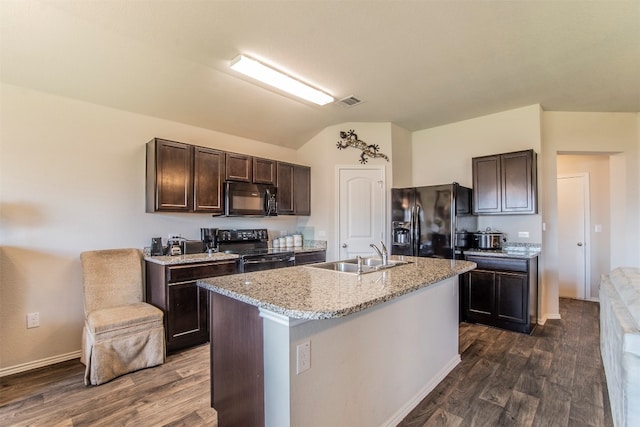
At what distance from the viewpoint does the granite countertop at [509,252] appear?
3732mm

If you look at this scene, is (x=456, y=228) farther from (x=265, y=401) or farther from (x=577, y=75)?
(x=265, y=401)

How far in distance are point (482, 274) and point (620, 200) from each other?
2.37 metres

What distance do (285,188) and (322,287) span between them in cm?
291

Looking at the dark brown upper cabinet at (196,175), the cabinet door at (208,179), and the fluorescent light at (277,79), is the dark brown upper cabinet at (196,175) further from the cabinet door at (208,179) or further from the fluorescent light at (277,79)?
the fluorescent light at (277,79)

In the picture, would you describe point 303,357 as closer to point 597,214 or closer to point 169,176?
point 169,176

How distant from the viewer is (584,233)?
16.7ft

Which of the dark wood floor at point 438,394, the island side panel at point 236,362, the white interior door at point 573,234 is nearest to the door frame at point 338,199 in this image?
the dark wood floor at point 438,394

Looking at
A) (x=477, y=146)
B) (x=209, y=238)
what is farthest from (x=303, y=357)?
(x=477, y=146)

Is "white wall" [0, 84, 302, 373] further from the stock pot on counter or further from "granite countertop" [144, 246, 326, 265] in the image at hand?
the stock pot on counter

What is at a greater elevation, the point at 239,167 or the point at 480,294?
the point at 239,167

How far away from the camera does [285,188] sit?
14.9 ft

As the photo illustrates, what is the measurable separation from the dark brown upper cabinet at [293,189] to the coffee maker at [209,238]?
0.95 m

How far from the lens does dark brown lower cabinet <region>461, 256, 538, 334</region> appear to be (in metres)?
3.61

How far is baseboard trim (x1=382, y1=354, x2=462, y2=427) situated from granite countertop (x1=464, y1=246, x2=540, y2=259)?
4.85 feet
